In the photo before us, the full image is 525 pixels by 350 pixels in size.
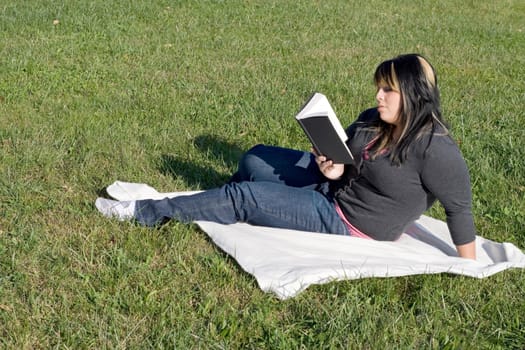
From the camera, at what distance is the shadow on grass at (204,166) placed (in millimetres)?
5348

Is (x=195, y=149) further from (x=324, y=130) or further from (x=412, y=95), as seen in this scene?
(x=412, y=95)

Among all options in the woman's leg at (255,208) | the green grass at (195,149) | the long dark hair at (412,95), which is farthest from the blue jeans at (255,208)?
the long dark hair at (412,95)

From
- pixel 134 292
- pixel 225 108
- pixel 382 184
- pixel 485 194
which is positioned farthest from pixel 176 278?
pixel 225 108

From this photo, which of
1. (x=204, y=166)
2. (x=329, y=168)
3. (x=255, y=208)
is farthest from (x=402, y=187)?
(x=204, y=166)

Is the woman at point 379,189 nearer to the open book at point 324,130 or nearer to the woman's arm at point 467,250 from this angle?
the woman's arm at point 467,250

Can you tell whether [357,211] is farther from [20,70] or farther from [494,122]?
[20,70]

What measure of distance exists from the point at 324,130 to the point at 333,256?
689 millimetres

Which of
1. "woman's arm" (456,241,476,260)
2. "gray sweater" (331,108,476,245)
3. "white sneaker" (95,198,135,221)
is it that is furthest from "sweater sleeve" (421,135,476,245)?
"white sneaker" (95,198,135,221)

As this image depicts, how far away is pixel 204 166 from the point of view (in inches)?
220

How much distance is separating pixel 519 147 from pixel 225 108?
2.60 metres

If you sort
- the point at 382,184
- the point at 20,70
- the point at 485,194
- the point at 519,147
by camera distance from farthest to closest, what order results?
the point at 20,70
the point at 519,147
the point at 485,194
the point at 382,184

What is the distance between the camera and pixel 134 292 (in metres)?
3.67

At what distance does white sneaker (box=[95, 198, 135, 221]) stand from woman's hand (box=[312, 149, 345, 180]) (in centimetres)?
113

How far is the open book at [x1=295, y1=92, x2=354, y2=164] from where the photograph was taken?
4.00 meters
